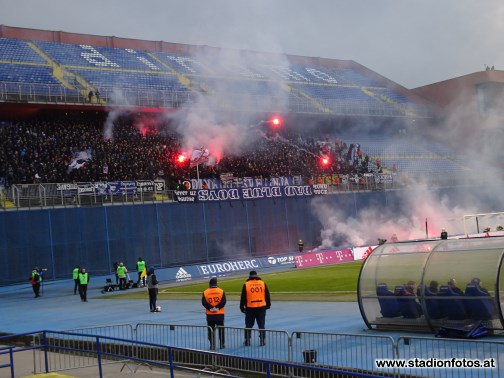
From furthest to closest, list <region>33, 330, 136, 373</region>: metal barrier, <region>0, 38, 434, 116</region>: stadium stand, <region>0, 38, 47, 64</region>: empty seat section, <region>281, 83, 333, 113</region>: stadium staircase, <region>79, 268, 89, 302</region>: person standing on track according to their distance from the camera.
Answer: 1. <region>281, 83, 333, 113</region>: stadium staircase
2. <region>0, 38, 434, 116</region>: stadium stand
3. <region>0, 38, 47, 64</region>: empty seat section
4. <region>79, 268, 89, 302</region>: person standing on track
5. <region>33, 330, 136, 373</region>: metal barrier

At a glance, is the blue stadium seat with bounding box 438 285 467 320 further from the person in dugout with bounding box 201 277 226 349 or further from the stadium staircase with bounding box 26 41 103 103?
the stadium staircase with bounding box 26 41 103 103

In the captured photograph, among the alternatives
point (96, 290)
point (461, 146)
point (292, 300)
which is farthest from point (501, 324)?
point (461, 146)

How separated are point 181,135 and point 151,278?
29826 mm

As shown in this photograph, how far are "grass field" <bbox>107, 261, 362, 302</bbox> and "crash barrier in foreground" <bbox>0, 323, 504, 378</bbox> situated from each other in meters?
7.43

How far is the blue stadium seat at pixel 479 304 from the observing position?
1313cm

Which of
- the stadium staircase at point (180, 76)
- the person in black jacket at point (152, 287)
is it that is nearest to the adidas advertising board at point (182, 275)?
the person in black jacket at point (152, 287)

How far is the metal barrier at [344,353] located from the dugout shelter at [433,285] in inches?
52.6

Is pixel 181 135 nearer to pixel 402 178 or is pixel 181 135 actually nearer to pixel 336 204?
pixel 336 204

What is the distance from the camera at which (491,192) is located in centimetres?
6066

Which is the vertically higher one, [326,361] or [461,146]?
[461,146]

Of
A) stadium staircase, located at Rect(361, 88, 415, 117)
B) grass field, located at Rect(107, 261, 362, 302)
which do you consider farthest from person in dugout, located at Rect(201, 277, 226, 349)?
stadium staircase, located at Rect(361, 88, 415, 117)

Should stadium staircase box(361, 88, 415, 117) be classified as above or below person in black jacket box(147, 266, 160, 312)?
above

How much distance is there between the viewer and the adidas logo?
35969mm

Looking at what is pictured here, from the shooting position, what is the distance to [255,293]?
1441 cm
